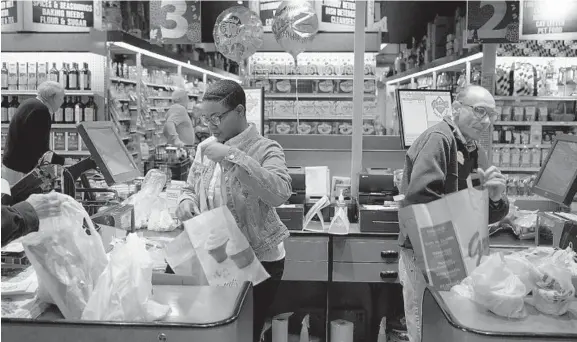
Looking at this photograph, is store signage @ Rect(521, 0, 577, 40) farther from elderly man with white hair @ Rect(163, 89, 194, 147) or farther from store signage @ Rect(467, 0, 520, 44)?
elderly man with white hair @ Rect(163, 89, 194, 147)

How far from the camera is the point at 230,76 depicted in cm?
1580

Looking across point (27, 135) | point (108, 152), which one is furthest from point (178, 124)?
point (108, 152)

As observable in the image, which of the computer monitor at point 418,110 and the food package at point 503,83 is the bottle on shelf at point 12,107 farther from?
the food package at point 503,83

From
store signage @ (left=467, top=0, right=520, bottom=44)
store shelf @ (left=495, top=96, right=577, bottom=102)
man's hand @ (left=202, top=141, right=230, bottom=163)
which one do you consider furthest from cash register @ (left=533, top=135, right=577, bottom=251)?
store shelf @ (left=495, top=96, right=577, bottom=102)

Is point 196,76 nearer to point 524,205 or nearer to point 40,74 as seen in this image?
point 40,74

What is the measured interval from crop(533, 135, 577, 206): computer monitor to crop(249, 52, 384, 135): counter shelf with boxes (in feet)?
21.7

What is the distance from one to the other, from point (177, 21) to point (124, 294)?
7384mm

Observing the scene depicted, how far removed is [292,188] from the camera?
4.65 m

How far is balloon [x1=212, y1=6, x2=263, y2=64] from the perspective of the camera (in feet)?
21.1

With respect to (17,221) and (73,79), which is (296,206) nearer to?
(17,221)

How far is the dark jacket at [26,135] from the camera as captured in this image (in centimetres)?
629

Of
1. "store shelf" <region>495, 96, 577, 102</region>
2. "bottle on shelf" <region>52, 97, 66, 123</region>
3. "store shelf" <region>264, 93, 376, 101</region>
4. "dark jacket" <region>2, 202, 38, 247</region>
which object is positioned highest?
"store shelf" <region>264, 93, 376, 101</region>

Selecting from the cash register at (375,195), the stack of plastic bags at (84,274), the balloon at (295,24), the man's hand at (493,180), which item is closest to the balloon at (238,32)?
the balloon at (295,24)

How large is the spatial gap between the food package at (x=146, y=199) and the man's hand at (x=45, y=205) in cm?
183
